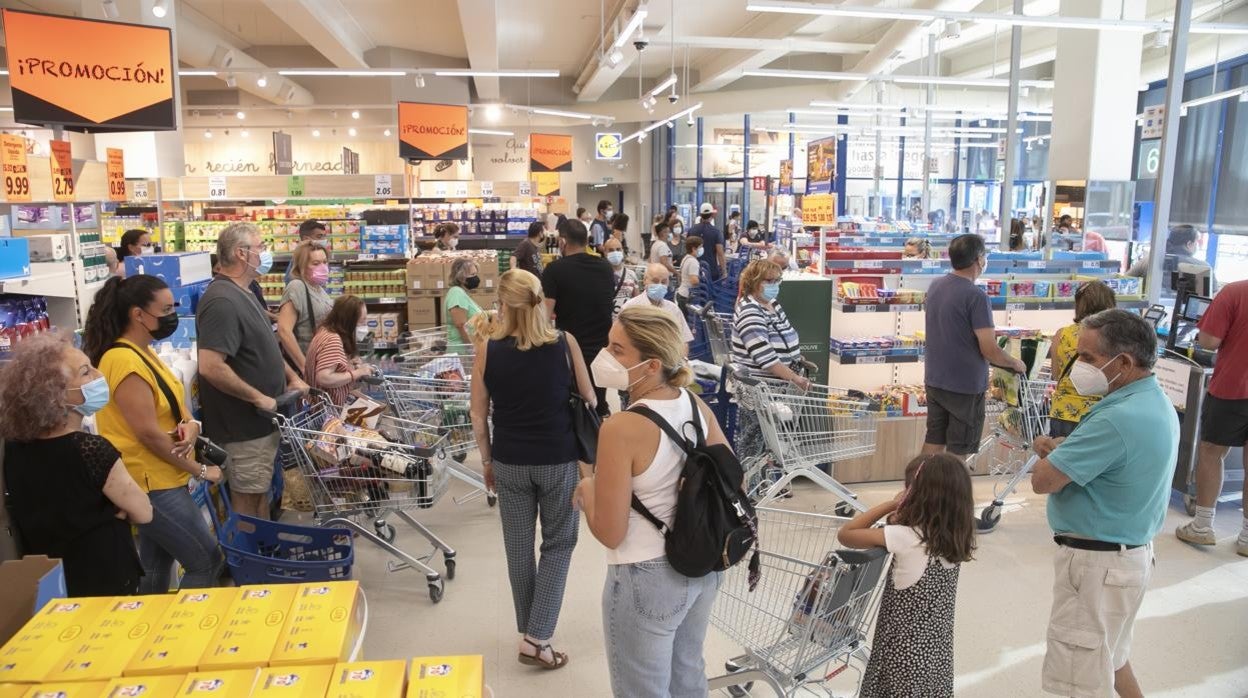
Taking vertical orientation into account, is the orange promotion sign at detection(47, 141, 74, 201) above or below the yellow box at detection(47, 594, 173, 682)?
above

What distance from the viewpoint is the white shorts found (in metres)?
2.85

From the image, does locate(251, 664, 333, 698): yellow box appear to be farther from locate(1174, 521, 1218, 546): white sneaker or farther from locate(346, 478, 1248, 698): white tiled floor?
locate(1174, 521, 1218, 546): white sneaker

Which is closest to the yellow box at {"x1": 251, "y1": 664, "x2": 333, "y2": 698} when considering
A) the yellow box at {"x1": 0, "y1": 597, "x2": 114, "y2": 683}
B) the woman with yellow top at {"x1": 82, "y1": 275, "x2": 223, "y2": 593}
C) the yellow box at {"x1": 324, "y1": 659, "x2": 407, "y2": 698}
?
the yellow box at {"x1": 324, "y1": 659, "x2": 407, "y2": 698}

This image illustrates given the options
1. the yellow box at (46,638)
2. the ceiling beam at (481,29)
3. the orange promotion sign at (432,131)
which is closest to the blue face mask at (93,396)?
the yellow box at (46,638)

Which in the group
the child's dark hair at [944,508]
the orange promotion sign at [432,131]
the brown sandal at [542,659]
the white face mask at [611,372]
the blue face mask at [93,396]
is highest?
the orange promotion sign at [432,131]

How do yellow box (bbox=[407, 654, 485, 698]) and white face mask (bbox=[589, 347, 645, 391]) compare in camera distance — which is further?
white face mask (bbox=[589, 347, 645, 391])

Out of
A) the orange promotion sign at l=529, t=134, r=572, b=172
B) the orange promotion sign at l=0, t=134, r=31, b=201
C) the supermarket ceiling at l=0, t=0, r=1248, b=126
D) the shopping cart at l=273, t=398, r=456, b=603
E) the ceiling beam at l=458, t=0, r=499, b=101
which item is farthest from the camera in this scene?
the orange promotion sign at l=529, t=134, r=572, b=172

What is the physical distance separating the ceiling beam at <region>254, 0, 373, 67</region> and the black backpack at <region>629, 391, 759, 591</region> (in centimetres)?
1228

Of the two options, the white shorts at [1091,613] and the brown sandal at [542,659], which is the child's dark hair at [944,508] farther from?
the brown sandal at [542,659]

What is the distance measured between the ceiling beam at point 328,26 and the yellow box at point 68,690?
41.5 feet

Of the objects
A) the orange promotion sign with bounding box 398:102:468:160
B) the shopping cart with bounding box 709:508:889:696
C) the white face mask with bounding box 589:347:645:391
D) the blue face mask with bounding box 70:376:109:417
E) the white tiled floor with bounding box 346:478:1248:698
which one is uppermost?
the orange promotion sign with bounding box 398:102:468:160

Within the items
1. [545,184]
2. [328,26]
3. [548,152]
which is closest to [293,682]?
[328,26]

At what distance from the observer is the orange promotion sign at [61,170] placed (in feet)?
28.0

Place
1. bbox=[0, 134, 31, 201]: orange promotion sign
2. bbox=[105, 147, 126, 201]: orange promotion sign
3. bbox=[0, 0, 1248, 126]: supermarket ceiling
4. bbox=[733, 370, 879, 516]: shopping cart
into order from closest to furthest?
bbox=[733, 370, 879, 516]: shopping cart
bbox=[0, 134, 31, 201]: orange promotion sign
bbox=[105, 147, 126, 201]: orange promotion sign
bbox=[0, 0, 1248, 126]: supermarket ceiling
